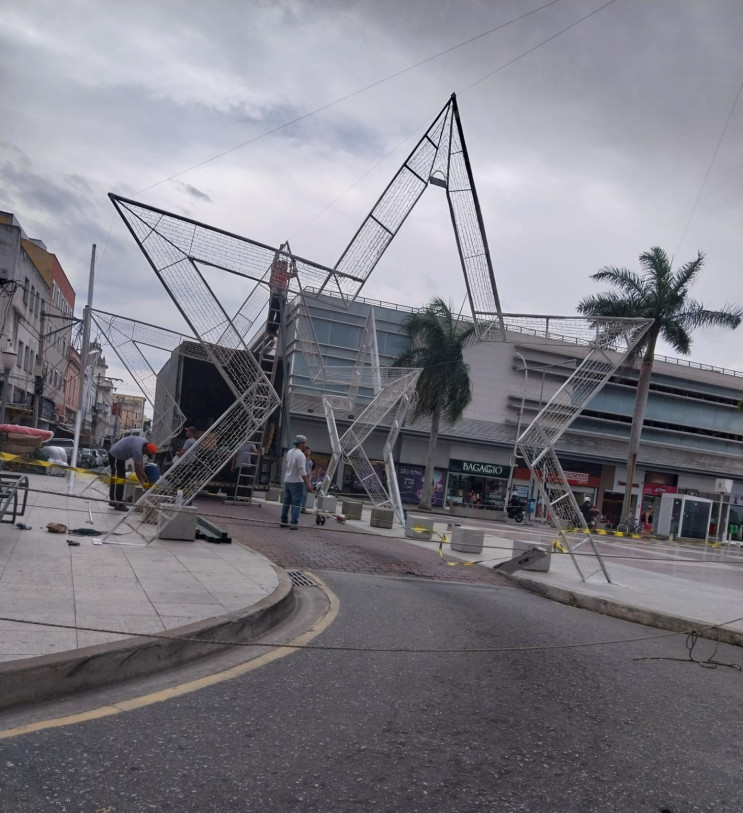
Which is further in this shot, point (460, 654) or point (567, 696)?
point (460, 654)

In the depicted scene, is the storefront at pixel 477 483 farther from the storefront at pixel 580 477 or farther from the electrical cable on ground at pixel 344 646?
the electrical cable on ground at pixel 344 646

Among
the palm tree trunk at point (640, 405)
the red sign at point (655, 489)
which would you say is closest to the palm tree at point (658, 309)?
the palm tree trunk at point (640, 405)

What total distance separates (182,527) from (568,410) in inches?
250

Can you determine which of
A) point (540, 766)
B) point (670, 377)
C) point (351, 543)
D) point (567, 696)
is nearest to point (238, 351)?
point (351, 543)

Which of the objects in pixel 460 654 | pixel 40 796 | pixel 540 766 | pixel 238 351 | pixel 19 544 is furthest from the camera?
pixel 238 351

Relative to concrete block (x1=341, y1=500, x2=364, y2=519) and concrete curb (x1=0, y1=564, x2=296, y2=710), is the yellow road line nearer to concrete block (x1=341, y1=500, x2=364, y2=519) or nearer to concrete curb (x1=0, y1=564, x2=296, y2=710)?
concrete curb (x1=0, y1=564, x2=296, y2=710)

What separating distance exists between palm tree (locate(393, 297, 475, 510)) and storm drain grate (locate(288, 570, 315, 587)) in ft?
97.7

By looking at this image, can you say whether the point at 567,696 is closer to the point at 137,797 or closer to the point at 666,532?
the point at 137,797

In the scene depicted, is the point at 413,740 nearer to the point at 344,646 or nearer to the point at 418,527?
the point at 344,646

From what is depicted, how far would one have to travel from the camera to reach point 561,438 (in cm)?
5169

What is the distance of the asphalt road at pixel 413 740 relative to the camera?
10.9 feet

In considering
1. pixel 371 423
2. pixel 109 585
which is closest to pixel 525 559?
pixel 109 585

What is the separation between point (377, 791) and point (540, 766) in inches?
37.0

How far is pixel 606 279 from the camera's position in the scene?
39.2 meters
